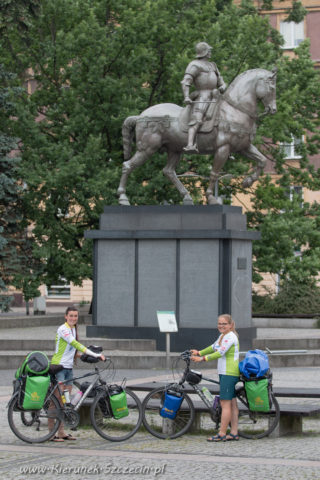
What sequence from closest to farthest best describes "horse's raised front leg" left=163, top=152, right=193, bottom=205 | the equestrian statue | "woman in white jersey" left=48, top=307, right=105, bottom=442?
"woman in white jersey" left=48, top=307, right=105, bottom=442 < the equestrian statue < "horse's raised front leg" left=163, top=152, right=193, bottom=205

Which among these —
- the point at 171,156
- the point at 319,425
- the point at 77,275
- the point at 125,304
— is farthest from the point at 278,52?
the point at 319,425

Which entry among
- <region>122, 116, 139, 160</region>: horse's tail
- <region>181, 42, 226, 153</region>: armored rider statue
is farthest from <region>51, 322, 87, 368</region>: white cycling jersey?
<region>122, 116, 139, 160</region>: horse's tail

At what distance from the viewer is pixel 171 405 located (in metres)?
11.6

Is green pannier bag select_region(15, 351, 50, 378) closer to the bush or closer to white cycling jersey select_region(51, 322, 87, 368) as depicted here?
white cycling jersey select_region(51, 322, 87, 368)

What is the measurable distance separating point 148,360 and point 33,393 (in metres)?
9.04

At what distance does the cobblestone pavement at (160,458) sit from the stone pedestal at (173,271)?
9197 millimetres

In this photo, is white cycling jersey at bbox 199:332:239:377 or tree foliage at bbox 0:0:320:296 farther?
tree foliage at bbox 0:0:320:296

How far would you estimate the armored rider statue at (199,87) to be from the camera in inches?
880

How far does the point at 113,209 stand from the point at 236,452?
A: 41.4ft

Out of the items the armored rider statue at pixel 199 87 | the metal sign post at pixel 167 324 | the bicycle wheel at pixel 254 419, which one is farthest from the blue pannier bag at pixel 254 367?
the armored rider statue at pixel 199 87

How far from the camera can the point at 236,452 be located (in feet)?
35.6

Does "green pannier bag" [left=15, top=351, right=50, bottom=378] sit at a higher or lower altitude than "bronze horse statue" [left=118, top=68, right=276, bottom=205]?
lower

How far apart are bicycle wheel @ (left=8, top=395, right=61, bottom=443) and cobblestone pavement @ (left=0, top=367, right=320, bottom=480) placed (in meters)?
0.12

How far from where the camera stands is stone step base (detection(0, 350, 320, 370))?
65.7 ft
